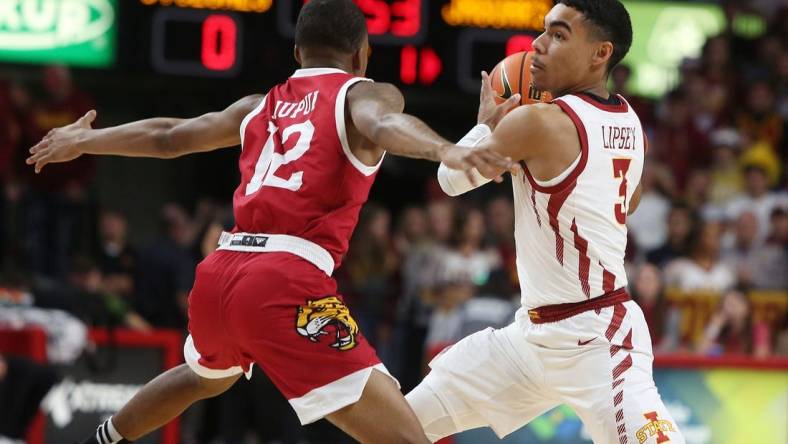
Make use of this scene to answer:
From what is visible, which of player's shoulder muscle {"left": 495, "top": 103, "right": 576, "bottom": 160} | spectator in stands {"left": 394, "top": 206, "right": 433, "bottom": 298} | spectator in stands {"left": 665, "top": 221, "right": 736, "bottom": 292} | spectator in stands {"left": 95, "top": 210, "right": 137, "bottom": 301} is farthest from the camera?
spectator in stands {"left": 394, "top": 206, "right": 433, "bottom": 298}

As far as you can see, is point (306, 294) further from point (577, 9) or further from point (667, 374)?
point (667, 374)

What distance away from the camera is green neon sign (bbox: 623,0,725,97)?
15.9m

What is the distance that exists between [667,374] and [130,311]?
13.7ft

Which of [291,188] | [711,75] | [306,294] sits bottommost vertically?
[711,75]

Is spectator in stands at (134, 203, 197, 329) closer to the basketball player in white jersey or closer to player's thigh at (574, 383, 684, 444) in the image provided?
the basketball player in white jersey

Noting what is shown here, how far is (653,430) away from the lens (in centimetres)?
514

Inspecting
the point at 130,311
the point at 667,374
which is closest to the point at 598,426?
the point at 667,374

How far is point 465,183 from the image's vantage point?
5.34 m

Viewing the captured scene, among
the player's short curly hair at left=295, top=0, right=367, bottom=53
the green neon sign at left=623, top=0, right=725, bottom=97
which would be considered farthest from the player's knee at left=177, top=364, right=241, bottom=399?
the green neon sign at left=623, top=0, right=725, bottom=97

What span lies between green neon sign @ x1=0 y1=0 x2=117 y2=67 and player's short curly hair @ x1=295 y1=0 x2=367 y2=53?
6580mm

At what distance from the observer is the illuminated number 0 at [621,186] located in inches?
214

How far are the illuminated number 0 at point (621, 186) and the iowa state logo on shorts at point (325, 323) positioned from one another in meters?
1.17

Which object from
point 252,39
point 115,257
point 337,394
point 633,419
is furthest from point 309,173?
point 115,257

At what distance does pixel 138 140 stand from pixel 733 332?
643cm
